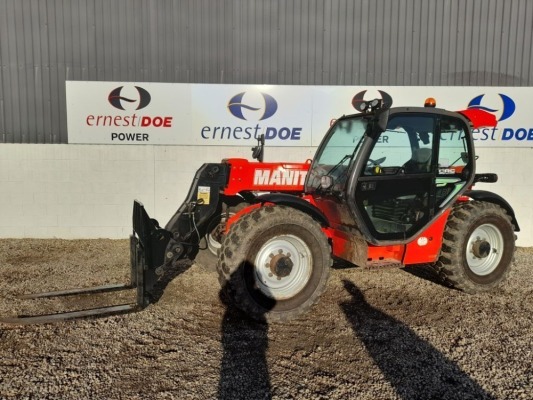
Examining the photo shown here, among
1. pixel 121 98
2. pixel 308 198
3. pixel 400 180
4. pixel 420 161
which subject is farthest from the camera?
pixel 121 98

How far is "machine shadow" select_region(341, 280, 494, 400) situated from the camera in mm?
3176

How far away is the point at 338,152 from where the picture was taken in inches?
204

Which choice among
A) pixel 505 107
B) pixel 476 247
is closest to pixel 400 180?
pixel 476 247

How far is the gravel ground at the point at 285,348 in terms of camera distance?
10.5 ft

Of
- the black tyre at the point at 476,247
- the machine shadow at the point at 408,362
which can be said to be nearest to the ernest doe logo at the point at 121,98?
the machine shadow at the point at 408,362

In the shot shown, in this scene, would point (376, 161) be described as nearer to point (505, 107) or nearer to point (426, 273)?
point (426, 273)

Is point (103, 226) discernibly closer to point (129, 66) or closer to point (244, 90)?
point (129, 66)

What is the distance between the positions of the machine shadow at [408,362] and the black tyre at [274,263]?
591 mm

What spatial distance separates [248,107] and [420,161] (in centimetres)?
419

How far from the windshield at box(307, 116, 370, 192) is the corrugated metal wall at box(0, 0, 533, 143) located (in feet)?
11.6

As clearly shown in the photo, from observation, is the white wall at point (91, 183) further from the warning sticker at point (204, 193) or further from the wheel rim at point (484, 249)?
the warning sticker at point (204, 193)

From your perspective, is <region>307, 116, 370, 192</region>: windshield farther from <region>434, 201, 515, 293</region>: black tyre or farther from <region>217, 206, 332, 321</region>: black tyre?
<region>434, 201, 515, 293</region>: black tyre

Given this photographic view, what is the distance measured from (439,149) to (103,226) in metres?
6.27

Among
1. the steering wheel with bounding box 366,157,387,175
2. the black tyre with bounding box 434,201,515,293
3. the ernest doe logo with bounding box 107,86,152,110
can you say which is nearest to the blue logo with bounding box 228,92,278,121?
the ernest doe logo with bounding box 107,86,152,110
